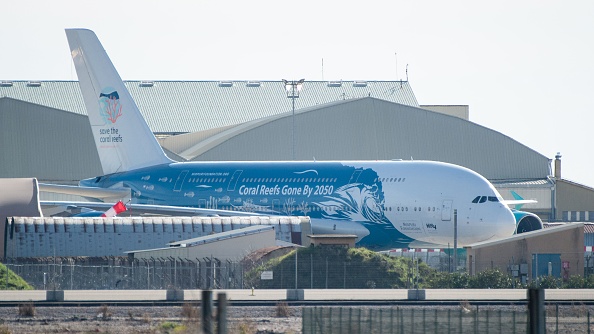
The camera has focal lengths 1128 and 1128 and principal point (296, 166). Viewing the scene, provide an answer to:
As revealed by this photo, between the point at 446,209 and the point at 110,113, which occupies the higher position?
the point at 110,113

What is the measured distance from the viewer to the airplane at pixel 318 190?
44.8m

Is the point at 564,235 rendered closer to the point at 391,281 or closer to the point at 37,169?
the point at 391,281

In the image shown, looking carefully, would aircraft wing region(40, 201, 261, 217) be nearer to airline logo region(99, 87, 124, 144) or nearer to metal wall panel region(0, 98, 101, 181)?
airline logo region(99, 87, 124, 144)

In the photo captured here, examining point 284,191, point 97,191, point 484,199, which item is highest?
point 97,191

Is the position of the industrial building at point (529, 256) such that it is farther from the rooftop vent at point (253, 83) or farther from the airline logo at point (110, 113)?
the rooftop vent at point (253, 83)

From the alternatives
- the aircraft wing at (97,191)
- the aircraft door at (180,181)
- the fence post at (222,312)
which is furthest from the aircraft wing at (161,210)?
the fence post at (222,312)

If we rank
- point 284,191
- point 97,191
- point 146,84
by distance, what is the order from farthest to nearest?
point 146,84 → point 97,191 → point 284,191

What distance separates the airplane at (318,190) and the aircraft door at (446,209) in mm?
40

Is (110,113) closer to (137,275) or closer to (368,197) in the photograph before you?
(368,197)

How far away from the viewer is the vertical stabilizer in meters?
54.1

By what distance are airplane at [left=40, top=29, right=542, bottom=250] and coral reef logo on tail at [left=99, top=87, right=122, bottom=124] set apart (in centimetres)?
5

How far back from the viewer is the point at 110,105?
54.7m

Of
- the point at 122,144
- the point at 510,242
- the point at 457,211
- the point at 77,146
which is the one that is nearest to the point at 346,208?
the point at 457,211

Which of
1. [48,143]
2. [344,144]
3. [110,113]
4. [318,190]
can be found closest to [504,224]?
[318,190]
